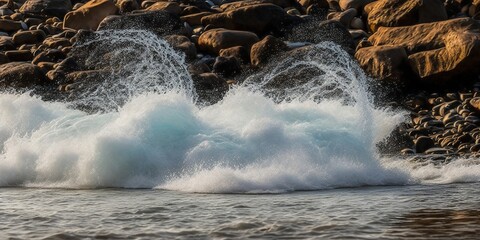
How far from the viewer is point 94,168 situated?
9.98 metres

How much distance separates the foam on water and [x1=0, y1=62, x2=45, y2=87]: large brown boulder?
14.3 feet

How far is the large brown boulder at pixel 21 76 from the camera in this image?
16359 mm

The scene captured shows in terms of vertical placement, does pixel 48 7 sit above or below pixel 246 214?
above

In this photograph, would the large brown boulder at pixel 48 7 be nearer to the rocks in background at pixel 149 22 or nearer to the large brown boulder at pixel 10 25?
the large brown boulder at pixel 10 25

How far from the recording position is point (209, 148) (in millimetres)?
10094

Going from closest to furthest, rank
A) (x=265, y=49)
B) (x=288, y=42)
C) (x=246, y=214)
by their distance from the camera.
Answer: (x=246, y=214)
(x=265, y=49)
(x=288, y=42)

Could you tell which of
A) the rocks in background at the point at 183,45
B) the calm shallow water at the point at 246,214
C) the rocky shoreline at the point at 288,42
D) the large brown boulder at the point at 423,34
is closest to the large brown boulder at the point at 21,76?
the rocky shoreline at the point at 288,42

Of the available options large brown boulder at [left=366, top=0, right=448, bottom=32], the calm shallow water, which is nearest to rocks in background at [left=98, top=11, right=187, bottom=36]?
large brown boulder at [left=366, top=0, right=448, bottom=32]

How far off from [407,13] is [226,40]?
142 inches

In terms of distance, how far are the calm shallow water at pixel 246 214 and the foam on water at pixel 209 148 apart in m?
0.54

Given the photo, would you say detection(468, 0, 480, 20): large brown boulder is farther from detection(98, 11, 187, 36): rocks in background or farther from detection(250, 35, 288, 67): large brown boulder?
detection(98, 11, 187, 36): rocks in background

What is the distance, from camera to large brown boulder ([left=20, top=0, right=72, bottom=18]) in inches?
850

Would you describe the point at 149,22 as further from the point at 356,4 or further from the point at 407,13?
the point at 407,13

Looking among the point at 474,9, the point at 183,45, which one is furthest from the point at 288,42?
the point at 474,9
